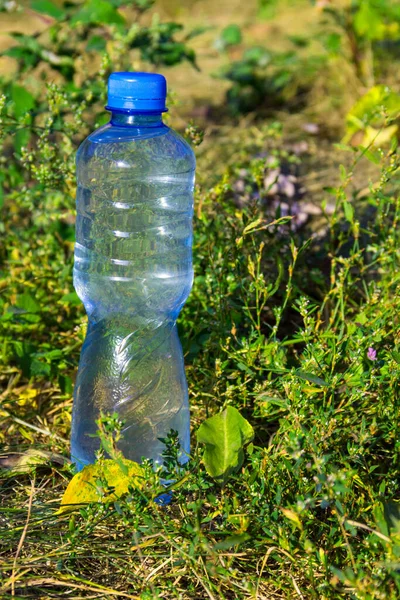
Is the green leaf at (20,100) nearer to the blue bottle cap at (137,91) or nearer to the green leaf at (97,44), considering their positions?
the green leaf at (97,44)

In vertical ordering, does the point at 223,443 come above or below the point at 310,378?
below

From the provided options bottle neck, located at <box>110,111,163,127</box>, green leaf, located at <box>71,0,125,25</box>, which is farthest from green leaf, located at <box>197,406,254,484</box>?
green leaf, located at <box>71,0,125,25</box>

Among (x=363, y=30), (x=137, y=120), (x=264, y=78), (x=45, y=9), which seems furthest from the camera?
(x=264, y=78)

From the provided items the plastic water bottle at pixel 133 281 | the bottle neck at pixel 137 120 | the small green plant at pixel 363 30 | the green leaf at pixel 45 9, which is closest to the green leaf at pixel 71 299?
the plastic water bottle at pixel 133 281

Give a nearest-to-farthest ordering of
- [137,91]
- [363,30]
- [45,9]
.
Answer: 1. [137,91]
2. [45,9]
3. [363,30]

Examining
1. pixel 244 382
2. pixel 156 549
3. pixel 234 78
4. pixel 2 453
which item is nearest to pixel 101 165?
pixel 244 382

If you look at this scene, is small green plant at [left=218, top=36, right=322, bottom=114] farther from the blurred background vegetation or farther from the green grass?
the green grass

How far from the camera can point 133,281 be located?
2.09 metres

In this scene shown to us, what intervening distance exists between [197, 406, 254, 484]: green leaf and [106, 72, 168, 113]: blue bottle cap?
2.52 ft

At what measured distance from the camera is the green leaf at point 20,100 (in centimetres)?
285

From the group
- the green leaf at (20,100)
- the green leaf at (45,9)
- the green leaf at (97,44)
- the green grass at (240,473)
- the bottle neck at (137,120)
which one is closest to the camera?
the green grass at (240,473)

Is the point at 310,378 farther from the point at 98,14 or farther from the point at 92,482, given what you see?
the point at 98,14

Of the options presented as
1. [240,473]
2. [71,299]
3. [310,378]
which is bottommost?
[240,473]

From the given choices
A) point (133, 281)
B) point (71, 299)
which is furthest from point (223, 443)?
point (71, 299)
